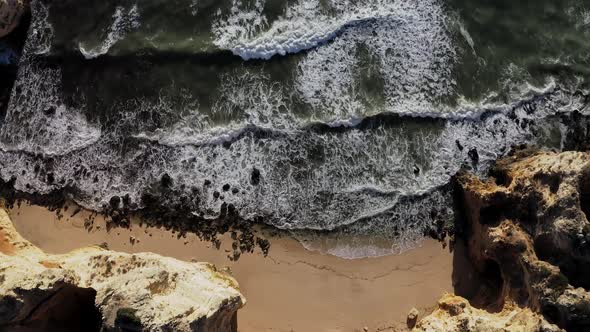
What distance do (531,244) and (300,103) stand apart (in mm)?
4941

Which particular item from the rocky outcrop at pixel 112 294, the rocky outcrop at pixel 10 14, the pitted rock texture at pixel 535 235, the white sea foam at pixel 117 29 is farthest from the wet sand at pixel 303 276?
the rocky outcrop at pixel 10 14

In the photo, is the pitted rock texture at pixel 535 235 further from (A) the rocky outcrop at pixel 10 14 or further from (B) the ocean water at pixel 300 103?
(A) the rocky outcrop at pixel 10 14

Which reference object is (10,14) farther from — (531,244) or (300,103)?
(531,244)

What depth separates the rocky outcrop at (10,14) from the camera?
11.0 m

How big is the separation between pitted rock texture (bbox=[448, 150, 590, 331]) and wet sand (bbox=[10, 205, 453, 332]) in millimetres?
868

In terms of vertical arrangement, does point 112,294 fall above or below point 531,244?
below

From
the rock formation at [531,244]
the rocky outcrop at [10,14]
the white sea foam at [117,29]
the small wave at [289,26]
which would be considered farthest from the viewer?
the white sea foam at [117,29]

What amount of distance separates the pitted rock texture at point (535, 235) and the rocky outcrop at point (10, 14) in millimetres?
9523

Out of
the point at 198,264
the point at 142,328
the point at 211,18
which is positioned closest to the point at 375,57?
the point at 211,18

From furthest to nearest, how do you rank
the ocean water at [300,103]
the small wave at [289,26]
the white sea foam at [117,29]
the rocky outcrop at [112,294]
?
the white sea foam at [117,29]
the small wave at [289,26]
the ocean water at [300,103]
the rocky outcrop at [112,294]

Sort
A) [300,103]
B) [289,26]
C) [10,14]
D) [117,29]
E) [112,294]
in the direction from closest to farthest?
[112,294] → [300,103] → [10,14] → [289,26] → [117,29]

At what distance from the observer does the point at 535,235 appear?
8789 mm

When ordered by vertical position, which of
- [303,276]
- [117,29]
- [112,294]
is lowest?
[303,276]

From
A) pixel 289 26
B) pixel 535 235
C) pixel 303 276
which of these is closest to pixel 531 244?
pixel 535 235
